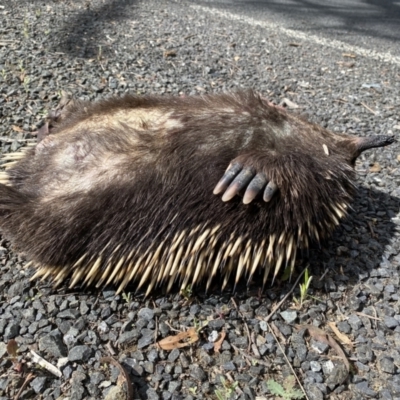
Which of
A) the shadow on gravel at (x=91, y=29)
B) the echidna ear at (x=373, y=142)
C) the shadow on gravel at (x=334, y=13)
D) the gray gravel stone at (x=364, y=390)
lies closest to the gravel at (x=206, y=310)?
the gray gravel stone at (x=364, y=390)

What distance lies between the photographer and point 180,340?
2.27m

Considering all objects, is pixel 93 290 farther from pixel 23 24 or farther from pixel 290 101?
pixel 23 24

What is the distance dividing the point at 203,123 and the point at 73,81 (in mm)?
2088

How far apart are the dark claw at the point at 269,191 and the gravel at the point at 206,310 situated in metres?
0.55

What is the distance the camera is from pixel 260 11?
670cm

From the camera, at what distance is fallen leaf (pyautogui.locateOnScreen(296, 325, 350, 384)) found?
7.33ft

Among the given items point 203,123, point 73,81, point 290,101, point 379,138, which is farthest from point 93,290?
point 290,101

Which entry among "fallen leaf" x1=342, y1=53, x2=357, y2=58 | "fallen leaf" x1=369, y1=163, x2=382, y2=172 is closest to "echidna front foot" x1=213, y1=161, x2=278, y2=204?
"fallen leaf" x1=369, y1=163, x2=382, y2=172

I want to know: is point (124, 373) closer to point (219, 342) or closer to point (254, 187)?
point (219, 342)

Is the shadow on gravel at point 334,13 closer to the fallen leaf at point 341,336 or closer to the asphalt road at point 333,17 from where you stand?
the asphalt road at point 333,17

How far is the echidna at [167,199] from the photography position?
88.7 inches

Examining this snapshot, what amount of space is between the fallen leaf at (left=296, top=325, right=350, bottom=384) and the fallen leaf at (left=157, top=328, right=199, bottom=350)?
53 centimetres

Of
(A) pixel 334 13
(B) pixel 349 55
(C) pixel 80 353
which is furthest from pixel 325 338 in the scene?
(A) pixel 334 13

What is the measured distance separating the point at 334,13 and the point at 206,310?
5.83 meters
